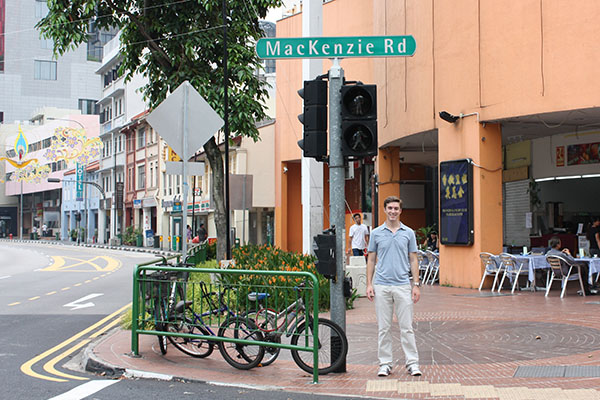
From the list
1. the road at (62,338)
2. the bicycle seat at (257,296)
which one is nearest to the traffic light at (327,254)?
the bicycle seat at (257,296)

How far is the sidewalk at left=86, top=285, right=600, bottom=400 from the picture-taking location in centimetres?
694

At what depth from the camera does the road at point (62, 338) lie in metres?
7.07

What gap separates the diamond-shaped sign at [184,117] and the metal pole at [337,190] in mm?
2475

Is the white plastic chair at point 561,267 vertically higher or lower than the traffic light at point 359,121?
lower

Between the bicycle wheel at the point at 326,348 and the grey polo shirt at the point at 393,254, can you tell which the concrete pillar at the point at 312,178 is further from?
the bicycle wheel at the point at 326,348

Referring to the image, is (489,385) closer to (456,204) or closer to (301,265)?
(301,265)

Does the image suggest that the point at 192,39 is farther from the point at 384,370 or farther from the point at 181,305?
the point at 384,370

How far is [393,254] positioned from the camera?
779 cm

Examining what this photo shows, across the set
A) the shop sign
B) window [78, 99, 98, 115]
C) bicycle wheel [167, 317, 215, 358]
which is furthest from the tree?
window [78, 99, 98, 115]

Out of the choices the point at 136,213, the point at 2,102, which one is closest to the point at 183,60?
the point at 136,213

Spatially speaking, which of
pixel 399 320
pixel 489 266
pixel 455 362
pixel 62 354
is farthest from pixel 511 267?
pixel 62 354

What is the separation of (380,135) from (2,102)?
90580mm

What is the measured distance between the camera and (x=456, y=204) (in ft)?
58.1

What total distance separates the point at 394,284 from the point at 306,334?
1125mm
